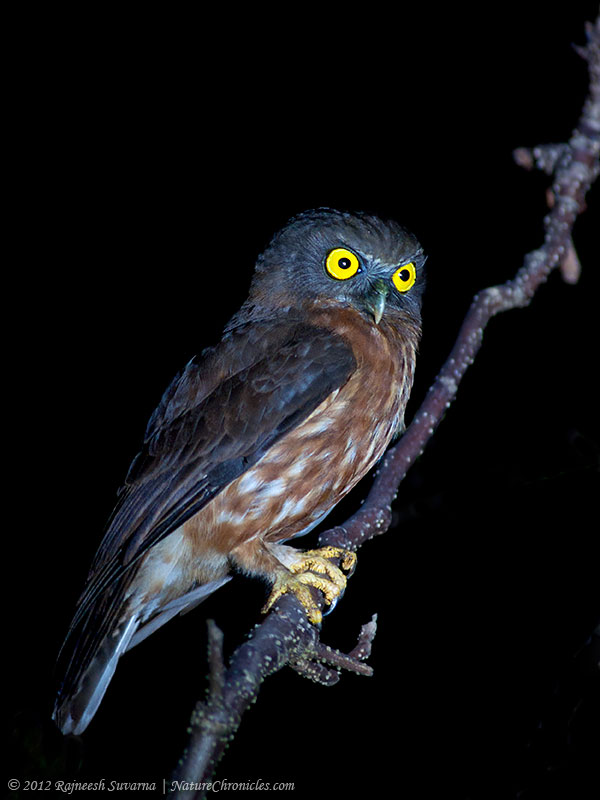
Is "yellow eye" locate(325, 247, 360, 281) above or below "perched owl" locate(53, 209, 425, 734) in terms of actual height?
above

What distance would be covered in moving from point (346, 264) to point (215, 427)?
99 cm

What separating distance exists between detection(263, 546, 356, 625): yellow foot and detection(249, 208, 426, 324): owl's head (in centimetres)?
101

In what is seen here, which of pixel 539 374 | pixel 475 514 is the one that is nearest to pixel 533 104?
pixel 539 374

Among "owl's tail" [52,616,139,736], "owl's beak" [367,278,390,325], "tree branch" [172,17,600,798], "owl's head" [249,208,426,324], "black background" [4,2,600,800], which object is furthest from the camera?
"black background" [4,2,600,800]

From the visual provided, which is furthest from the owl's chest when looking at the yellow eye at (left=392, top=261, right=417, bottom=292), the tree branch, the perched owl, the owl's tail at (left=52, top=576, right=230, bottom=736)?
the owl's tail at (left=52, top=576, right=230, bottom=736)

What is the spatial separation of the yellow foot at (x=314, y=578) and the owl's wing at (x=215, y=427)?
1.46ft

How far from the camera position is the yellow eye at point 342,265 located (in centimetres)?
316

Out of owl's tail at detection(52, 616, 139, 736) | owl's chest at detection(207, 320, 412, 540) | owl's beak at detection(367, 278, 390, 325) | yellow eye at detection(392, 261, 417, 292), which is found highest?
yellow eye at detection(392, 261, 417, 292)

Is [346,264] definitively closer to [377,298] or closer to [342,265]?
[342,265]

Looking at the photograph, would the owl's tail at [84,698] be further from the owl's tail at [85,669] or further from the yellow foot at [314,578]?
the yellow foot at [314,578]

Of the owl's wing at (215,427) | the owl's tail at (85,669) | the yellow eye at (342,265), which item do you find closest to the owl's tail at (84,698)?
the owl's tail at (85,669)

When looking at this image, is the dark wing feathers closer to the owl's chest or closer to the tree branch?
the owl's chest

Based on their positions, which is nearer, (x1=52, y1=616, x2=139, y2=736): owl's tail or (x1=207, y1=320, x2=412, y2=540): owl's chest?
(x1=52, y1=616, x2=139, y2=736): owl's tail

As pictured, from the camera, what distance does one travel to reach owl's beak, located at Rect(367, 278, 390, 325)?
3004mm
